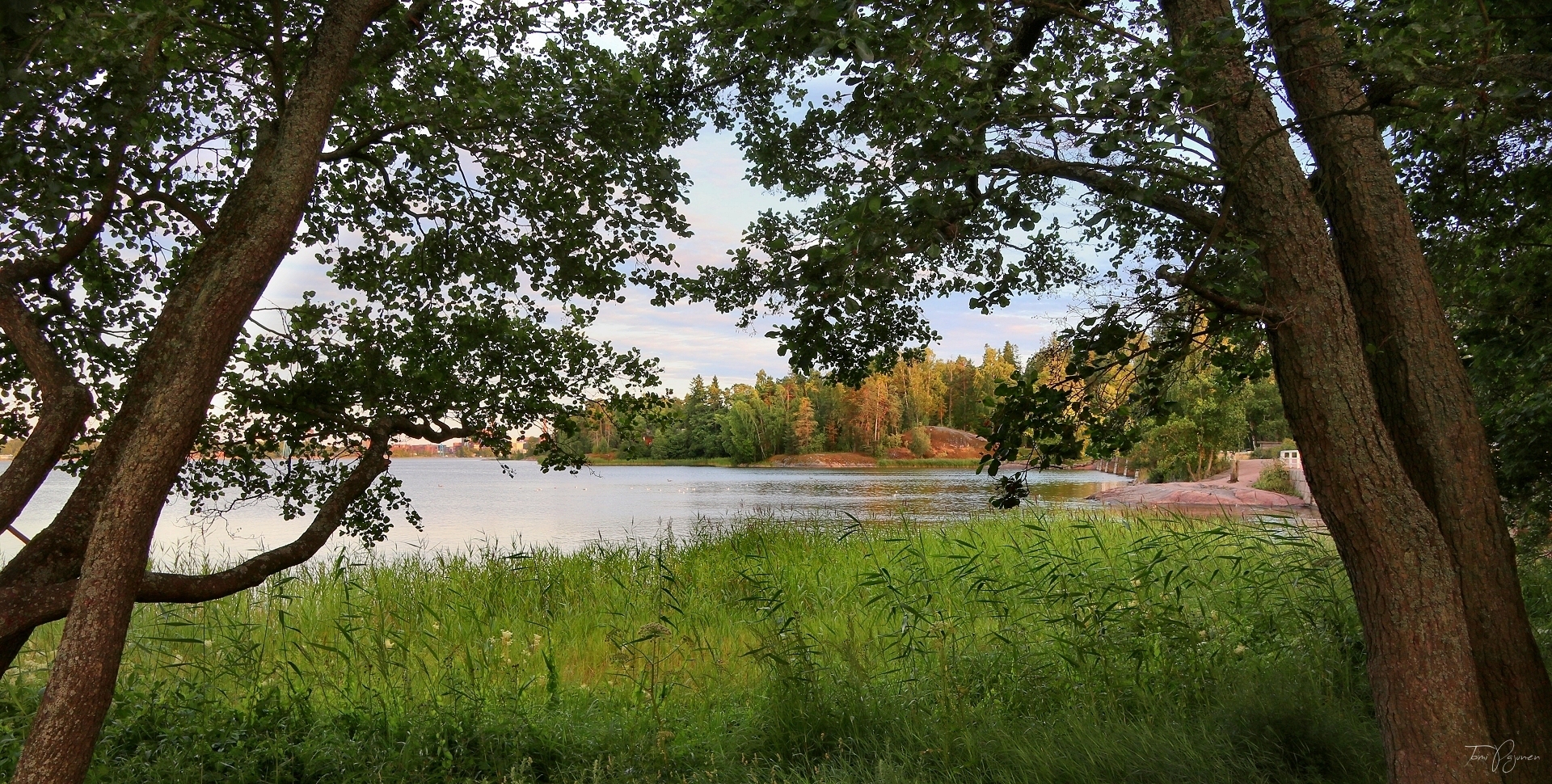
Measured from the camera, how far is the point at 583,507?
24.4 meters

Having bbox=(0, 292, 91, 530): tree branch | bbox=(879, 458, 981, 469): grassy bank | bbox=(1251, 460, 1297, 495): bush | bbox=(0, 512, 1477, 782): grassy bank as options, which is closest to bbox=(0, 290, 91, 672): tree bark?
bbox=(0, 292, 91, 530): tree branch

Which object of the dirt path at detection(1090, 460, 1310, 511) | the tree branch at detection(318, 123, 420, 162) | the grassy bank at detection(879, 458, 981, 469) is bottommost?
the dirt path at detection(1090, 460, 1310, 511)

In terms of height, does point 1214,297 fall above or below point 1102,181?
below

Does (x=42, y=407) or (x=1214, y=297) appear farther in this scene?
(x=42, y=407)

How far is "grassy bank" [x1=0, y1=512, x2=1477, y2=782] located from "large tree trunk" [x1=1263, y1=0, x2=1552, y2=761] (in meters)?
0.65

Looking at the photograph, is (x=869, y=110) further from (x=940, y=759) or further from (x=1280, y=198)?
(x=940, y=759)

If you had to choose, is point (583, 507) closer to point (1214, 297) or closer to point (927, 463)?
point (1214, 297)

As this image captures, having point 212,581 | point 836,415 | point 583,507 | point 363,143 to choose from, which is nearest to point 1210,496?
point 583,507

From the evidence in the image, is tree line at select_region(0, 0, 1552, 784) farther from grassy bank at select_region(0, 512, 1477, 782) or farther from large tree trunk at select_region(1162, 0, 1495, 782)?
grassy bank at select_region(0, 512, 1477, 782)

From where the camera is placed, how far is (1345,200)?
12.0ft

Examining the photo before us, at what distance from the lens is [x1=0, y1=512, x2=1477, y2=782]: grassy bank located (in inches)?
143

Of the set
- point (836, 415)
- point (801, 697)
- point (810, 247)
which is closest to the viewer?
point (810, 247)

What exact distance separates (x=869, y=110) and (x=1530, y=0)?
107 inches

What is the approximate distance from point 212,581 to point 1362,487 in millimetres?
4618
